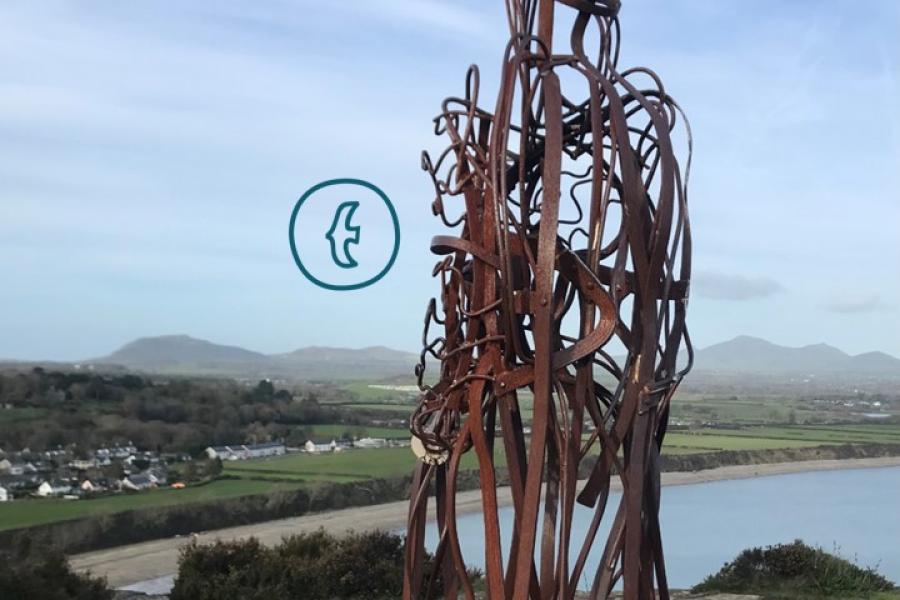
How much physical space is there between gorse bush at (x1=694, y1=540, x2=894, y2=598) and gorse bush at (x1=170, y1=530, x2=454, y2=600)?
2546 mm

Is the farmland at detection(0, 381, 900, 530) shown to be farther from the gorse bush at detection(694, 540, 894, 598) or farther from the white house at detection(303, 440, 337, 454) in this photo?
the gorse bush at detection(694, 540, 894, 598)

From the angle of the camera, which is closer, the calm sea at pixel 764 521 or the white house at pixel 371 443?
the calm sea at pixel 764 521

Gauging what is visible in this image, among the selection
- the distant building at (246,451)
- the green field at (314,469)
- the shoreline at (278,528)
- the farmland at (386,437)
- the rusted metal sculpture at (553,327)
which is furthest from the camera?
the distant building at (246,451)

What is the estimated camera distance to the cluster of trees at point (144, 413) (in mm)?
11922

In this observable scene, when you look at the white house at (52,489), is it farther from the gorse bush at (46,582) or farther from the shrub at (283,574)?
the shrub at (283,574)

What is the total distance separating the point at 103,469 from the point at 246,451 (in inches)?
97.5

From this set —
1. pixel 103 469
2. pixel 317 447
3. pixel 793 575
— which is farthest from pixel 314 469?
pixel 793 575

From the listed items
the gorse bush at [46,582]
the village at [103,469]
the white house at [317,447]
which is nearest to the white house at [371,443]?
the white house at [317,447]

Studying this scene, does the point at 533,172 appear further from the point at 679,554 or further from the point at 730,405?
the point at 730,405

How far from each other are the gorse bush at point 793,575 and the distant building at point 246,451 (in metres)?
7.42

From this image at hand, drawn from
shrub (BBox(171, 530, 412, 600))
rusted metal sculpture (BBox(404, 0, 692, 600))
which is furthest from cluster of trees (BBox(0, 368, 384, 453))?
rusted metal sculpture (BBox(404, 0, 692, 600))

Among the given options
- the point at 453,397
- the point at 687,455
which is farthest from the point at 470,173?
the point at 687,455

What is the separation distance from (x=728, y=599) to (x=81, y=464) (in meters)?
7.89

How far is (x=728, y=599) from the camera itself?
677 cm
